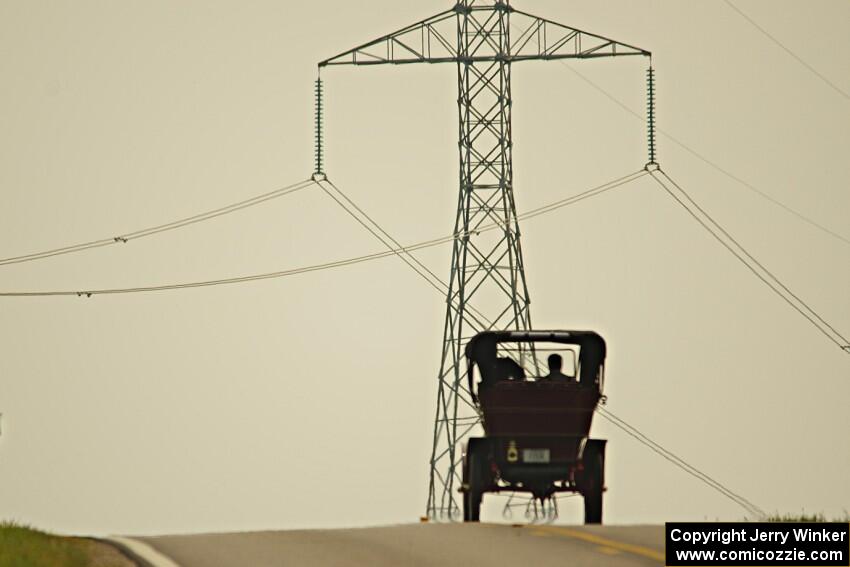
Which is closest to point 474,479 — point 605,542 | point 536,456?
point 536,456

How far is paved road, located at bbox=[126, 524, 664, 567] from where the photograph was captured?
1549 cm

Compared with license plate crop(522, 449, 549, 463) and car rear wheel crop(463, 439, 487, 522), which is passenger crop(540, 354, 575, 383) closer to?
license plate crop(522, 449, 549, 463)

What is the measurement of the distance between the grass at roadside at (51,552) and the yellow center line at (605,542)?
4.53 m

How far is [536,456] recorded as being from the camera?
80.3ft

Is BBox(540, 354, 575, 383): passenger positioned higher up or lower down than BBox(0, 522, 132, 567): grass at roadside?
higher up

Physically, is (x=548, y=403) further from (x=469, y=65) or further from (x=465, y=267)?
(x=469, y=65)

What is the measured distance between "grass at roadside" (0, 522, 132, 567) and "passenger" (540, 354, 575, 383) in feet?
29.0

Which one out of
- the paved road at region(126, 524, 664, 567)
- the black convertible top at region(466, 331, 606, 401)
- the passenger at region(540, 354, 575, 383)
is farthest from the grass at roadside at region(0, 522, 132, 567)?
the black convertible top at region(466, 331, 606, 401)

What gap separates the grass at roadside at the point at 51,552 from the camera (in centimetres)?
1523

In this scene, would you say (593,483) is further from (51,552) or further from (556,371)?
(51,552)

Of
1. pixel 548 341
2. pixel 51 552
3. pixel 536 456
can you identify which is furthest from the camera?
pixel 548 341

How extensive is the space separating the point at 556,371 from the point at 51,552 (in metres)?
10.8
